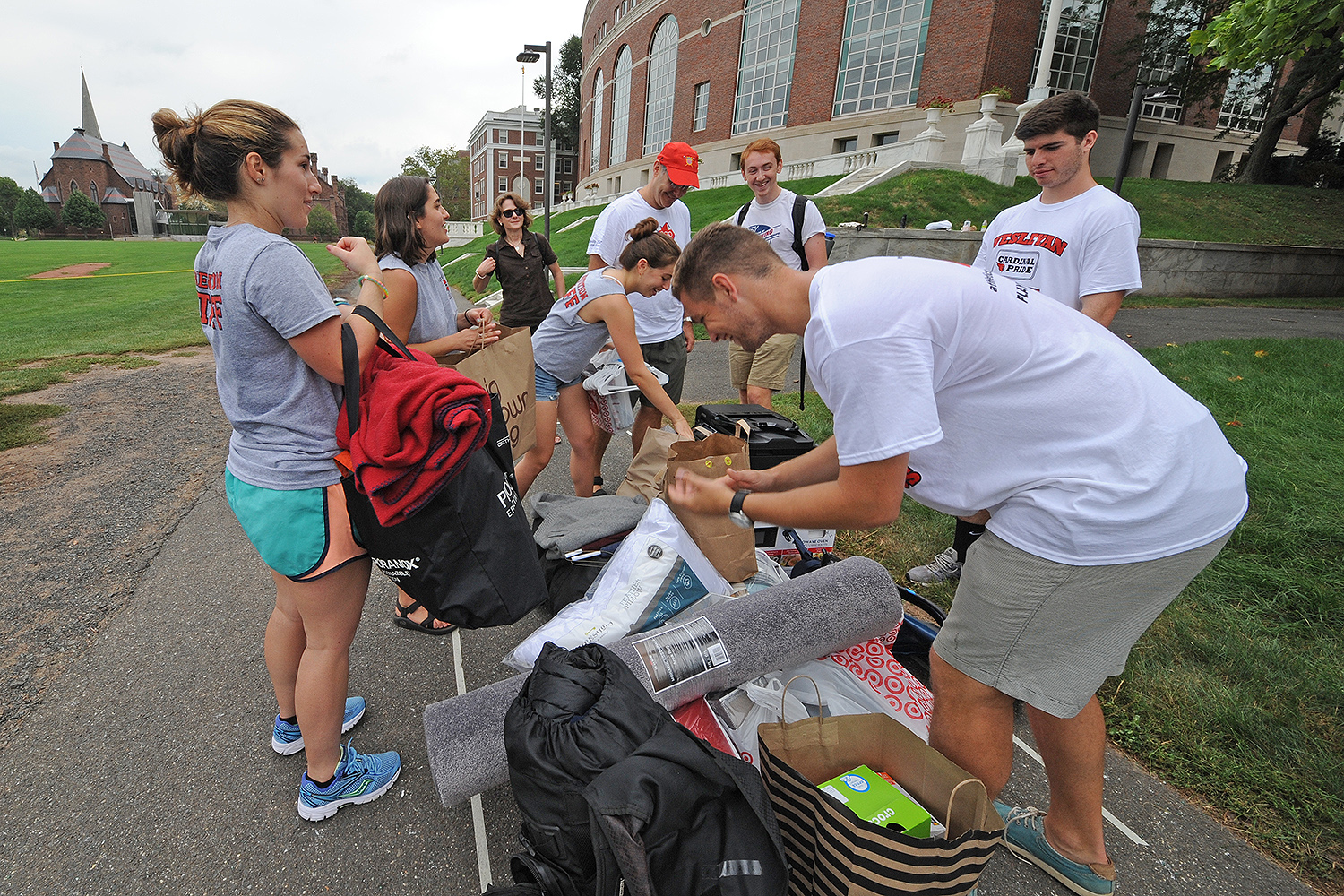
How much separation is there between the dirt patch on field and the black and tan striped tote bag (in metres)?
35.3

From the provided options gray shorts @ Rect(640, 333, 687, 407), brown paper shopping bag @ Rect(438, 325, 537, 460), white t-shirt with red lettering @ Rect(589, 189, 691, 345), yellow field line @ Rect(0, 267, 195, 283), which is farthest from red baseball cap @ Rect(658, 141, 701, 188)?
yellow field line @ Rect(0, 267, 195, 283)

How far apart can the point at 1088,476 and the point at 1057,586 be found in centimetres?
27

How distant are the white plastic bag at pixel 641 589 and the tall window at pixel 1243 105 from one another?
37.8 m

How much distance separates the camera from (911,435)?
135 centimetres

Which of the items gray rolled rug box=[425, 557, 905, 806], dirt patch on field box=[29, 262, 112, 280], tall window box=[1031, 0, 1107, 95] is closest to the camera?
gray rolled rug box=[425, 557, 905, 806]

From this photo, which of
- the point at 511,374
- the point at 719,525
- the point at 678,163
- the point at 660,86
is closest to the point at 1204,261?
the point at 678,163

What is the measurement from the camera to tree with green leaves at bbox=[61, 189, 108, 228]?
69938mm

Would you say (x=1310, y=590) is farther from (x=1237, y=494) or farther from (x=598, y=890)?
(x=598, y=890)

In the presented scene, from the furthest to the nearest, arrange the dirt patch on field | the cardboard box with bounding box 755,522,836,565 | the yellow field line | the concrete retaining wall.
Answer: the dirt patch on field < the yellow field line < the concrete retaining wall < the cardboard box with bounding box 755,522,836,565

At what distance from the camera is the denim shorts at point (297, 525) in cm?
177

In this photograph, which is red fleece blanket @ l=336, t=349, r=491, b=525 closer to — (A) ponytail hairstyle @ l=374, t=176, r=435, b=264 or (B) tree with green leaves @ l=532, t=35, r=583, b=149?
(A) ponytail hairstyle @ l=374, t=176, r=435, b=264

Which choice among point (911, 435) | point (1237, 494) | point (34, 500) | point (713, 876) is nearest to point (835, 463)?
point (911, 435)

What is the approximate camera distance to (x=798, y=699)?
2258 mm

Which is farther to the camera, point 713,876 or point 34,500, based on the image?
point 34,500
